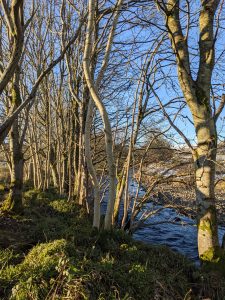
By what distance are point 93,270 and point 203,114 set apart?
98.3 inches

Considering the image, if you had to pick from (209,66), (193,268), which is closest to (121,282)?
(193,268)


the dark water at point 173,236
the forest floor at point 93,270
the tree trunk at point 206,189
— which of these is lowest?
the dark water at point 173,236

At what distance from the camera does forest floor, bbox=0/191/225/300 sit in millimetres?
2602

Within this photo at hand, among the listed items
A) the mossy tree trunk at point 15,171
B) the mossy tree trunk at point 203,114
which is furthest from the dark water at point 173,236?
the mossy tree trunk at point 203,114

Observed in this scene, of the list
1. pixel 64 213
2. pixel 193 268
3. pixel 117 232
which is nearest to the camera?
pixel 193 268

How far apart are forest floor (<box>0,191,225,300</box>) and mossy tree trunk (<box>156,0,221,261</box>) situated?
51 cm

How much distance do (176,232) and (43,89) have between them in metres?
7.40

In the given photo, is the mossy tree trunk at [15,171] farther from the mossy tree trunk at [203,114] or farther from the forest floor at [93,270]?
the mossy tree trunk at [203,114]

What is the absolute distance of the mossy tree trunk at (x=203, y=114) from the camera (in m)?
3.64

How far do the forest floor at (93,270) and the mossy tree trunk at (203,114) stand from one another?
506 mm

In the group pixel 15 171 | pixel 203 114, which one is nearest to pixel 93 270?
pixel 203 114

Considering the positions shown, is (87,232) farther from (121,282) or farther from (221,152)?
(221,152)

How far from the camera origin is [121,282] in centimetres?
290

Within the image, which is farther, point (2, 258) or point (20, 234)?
point (20, 234)
